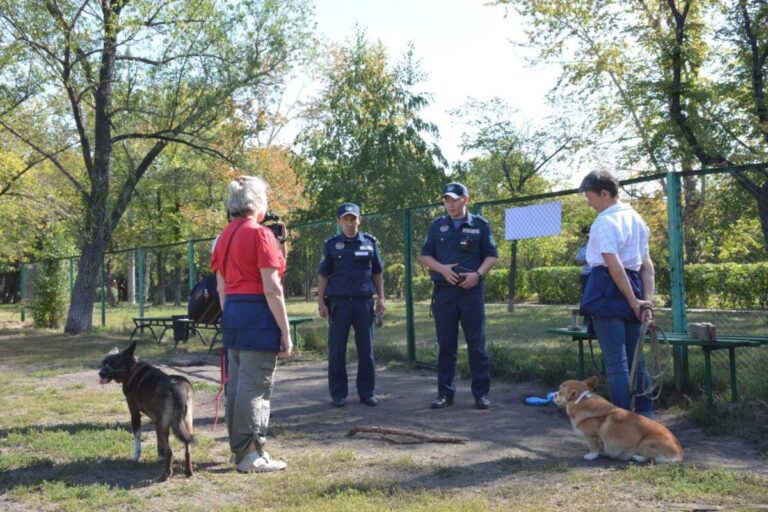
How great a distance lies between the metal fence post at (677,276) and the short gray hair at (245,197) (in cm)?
383

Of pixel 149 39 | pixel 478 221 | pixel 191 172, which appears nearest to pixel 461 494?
pixel 478 221

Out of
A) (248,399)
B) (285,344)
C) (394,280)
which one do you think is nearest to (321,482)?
(248,399)

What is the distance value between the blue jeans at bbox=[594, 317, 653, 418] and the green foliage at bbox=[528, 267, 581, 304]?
12912 millimetres

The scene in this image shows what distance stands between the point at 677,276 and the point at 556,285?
14323 mm

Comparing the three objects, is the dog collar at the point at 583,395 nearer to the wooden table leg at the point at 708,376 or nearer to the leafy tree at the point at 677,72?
the wooden table leg at the point at 708,376

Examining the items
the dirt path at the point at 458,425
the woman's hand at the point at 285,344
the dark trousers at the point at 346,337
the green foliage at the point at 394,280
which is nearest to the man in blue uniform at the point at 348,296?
the dark trousers at the point at 346,337

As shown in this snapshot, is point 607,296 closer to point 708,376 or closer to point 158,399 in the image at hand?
point 708,376

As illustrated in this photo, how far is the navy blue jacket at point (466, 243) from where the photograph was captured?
21.5 ft

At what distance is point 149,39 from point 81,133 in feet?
8.99

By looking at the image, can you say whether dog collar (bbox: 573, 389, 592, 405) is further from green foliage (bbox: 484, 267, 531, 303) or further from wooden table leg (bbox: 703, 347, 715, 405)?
green foliage (bbox: 484, 267, 531, 303)

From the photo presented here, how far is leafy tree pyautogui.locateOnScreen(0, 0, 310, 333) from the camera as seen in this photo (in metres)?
15.2

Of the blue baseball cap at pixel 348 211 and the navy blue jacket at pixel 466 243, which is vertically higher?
the blue baseball cap at pixel 348 211

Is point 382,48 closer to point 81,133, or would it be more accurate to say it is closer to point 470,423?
point 81,133

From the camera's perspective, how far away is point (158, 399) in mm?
4625
